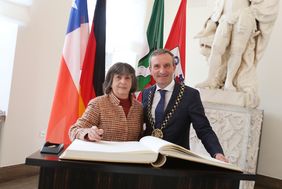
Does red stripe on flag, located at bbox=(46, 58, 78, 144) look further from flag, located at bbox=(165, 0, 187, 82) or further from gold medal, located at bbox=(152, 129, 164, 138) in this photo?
gold medal, located at bbox=(152, 129, 164, 138)

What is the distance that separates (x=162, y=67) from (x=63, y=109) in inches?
53.7

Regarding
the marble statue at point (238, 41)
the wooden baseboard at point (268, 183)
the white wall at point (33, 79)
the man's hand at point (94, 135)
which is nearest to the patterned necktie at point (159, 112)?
the man's hand at point (94, 135)

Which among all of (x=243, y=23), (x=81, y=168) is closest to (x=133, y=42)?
(x=243, y=23)

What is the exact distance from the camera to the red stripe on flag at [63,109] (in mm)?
2482

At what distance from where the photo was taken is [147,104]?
4.59 ft

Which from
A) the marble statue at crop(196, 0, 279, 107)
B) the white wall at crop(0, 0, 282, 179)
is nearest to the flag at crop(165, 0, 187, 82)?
the marble statue at crop(196, 0, 279, 107)

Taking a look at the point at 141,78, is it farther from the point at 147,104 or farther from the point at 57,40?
the point at 147,104

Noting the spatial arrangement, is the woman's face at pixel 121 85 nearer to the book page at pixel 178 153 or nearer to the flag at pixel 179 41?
the book page at pixel 178 153

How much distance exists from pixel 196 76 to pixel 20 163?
2554 millimetres

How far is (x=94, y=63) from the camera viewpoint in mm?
2637

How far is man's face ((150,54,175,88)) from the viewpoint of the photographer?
4.45 feet

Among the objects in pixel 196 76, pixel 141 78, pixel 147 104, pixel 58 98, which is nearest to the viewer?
pixel 147 104

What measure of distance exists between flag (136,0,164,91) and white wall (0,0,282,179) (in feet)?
3.75

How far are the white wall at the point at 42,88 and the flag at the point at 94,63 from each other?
43.1 inches
